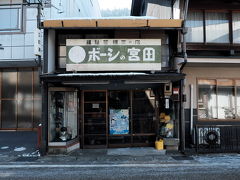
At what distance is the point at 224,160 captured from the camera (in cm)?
941

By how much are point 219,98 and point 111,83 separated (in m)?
5.63

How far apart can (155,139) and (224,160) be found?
3.42 metres

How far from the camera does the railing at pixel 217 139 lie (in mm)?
10812

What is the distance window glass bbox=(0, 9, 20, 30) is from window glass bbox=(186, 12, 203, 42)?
Answer: 1045 cm

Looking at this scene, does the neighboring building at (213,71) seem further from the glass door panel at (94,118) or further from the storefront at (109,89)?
the glass door panel at (94,118)

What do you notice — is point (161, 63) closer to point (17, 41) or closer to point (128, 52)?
point (128, 52)

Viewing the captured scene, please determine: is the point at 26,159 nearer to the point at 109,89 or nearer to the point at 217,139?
the point at 109,89

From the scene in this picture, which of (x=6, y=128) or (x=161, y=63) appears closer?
(x=161, y=63)

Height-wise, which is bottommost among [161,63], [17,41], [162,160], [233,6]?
[162,160]

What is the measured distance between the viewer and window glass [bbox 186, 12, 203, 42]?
39.2ft

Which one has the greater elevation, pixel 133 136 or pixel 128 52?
pixel 128 52

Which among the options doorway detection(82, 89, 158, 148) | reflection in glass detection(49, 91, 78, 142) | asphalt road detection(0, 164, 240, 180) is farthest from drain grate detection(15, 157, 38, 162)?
doorway detection(82, 89, 158, 148)

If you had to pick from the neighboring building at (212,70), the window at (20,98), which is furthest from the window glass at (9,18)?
the neighboring building at (212,70)

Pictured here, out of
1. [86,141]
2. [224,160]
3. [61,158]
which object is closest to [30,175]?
[61,158]
